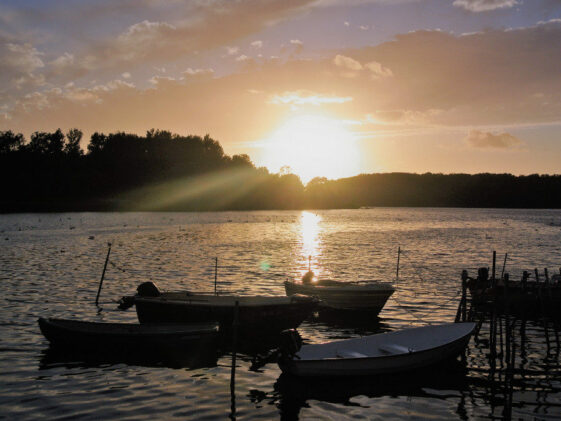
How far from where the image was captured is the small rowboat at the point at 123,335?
20891mm

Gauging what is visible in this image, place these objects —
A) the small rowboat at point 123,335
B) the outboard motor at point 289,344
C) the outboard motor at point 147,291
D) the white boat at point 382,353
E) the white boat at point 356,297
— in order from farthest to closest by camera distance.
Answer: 1. the white boat at point 356,297
2. the outboard motor at point 147,291
3. the small rowboat at point 123,335
4. the outboard motor at point 289,344
5. the white boat at point 382,353

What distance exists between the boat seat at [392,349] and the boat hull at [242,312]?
18.6 feet

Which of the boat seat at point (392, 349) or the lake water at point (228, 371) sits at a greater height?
the boat seat at point (392, 349)

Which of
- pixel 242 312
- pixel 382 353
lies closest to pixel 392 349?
pixel 382 353

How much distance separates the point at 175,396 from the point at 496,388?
1140cm

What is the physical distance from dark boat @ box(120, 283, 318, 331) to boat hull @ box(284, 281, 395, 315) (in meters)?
4.66

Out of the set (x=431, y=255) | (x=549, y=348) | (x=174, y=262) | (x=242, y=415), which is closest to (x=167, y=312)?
(x=242, y=415)

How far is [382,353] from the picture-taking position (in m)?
19.0

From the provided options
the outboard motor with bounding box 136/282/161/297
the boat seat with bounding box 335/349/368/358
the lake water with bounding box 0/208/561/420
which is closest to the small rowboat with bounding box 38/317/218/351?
the lake water with bounding box 0/208/561/420

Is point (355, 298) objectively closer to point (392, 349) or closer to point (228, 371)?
point (392, 349)

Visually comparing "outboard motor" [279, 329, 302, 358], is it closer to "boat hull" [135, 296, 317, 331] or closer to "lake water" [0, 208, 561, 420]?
"lake water" [0, 208, 561, 420]

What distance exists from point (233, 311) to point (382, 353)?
25.4 feet

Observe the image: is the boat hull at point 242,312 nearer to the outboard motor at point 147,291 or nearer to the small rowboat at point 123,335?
the outboard motor at point 147,291

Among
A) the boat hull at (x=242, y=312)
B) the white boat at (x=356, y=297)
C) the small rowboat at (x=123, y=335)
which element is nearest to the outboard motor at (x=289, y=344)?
the small rowboat at (x=123, y=335)
